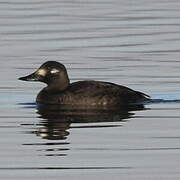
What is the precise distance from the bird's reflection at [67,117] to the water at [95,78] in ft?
0.07

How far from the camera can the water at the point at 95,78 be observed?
14555mm

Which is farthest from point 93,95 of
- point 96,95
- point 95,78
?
point 95,78

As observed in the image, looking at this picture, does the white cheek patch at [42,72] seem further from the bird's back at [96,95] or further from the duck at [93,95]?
the bird's back at [96,95]

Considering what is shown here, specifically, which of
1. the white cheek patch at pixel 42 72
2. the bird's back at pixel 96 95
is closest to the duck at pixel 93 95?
the bird's back at pixel 96 95

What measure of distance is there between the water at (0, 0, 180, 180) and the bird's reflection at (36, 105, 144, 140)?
0.02m

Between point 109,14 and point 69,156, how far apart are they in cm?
1813

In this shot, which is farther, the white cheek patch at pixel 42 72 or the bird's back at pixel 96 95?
the white cheek patch at pixel 42 72

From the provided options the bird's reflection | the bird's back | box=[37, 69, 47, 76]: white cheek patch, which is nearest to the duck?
the bird's back

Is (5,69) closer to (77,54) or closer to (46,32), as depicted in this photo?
(77,54)

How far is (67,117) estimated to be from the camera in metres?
18.9

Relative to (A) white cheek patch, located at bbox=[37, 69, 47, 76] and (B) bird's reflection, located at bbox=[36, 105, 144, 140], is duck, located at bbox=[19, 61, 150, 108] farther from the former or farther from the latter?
(A) white cheek patch, located at bbox=[37, 69, 47, 76]

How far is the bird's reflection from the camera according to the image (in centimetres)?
1720

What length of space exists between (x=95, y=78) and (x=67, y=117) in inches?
156

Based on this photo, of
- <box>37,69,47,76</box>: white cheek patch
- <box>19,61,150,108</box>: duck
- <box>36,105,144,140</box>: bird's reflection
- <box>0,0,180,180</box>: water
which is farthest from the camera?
<box>37,69,47,76</box>: white cheek patch
